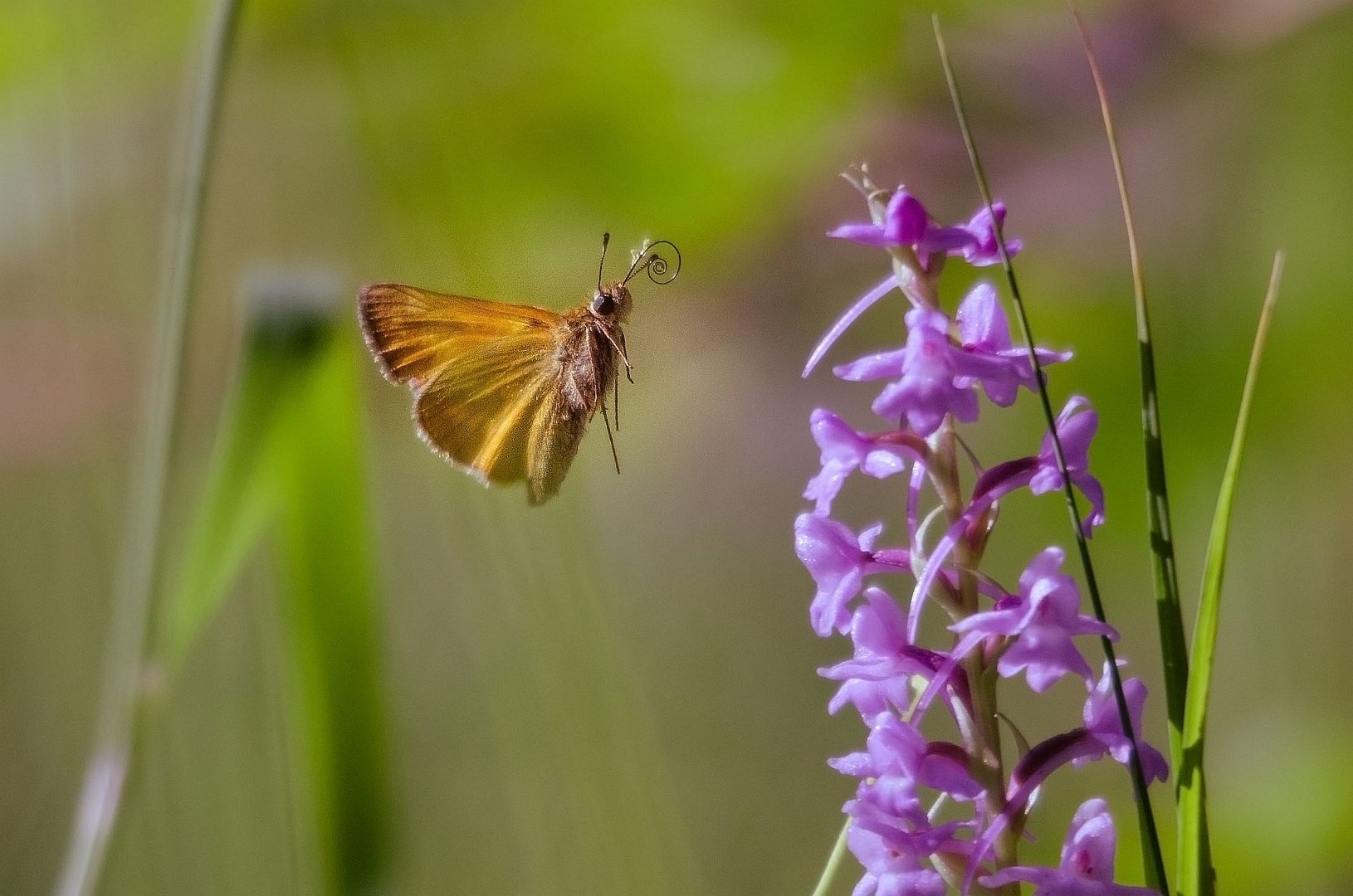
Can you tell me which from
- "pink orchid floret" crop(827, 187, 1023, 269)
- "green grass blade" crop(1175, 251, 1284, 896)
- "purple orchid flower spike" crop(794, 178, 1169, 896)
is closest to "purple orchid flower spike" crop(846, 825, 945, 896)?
"purple orchid flower spike" crop(794, 178, 1169, 896)

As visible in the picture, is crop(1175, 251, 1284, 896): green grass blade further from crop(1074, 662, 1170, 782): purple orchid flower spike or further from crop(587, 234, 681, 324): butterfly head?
crop(587, 234, 681, 324): butterfly head

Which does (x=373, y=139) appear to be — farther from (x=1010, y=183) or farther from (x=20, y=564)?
(x=20, y=564)

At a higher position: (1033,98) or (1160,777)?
(1033,98)

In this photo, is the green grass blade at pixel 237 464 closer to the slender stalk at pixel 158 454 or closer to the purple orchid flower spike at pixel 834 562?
the slender stalk at pixel 158 454

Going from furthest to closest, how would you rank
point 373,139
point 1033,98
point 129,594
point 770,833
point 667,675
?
point 667,675
point 770,833
point 373,139
point 1033,98
point 129,594

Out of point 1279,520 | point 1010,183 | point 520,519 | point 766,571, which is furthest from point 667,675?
point 1010,183

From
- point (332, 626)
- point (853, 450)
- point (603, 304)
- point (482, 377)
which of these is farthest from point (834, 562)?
point (482, 377)
